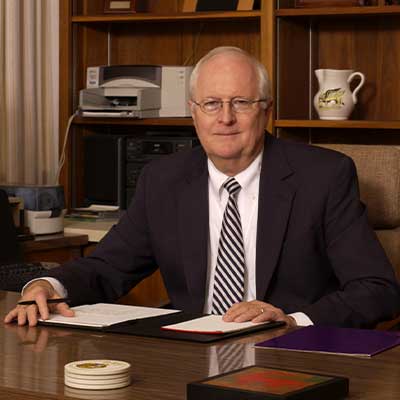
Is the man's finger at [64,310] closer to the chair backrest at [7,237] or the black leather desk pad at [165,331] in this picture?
the black leather desk pad at [165,331]

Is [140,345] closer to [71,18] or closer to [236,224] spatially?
[236,224]

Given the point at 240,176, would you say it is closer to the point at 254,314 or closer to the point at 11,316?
the point at 254,314

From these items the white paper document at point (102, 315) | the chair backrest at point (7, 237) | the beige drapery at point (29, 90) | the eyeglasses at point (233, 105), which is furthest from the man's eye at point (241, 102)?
the beige drapery at point (29, 90)

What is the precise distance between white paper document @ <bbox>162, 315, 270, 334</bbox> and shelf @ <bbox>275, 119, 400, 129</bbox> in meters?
1.97

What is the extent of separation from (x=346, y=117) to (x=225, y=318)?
214 centimetres

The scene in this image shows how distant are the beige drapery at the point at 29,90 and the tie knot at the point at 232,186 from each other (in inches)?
78.1

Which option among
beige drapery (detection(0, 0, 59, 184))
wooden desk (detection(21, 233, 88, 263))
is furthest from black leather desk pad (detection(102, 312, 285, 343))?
beige drapery (detection(0, 0, 59, 184))

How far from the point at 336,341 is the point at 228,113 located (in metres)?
0.82

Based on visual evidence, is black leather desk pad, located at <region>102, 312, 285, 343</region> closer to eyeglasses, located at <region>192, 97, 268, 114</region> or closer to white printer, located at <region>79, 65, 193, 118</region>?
eyeglasses, located at <region>192, 97, 268, 114</region>

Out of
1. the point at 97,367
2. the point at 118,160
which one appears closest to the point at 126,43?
the point at 118,160

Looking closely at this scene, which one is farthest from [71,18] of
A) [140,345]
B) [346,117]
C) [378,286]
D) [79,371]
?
[79,371]

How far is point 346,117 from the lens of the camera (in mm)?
4125

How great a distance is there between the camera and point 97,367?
5.40ft

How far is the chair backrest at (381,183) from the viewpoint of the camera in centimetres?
315
